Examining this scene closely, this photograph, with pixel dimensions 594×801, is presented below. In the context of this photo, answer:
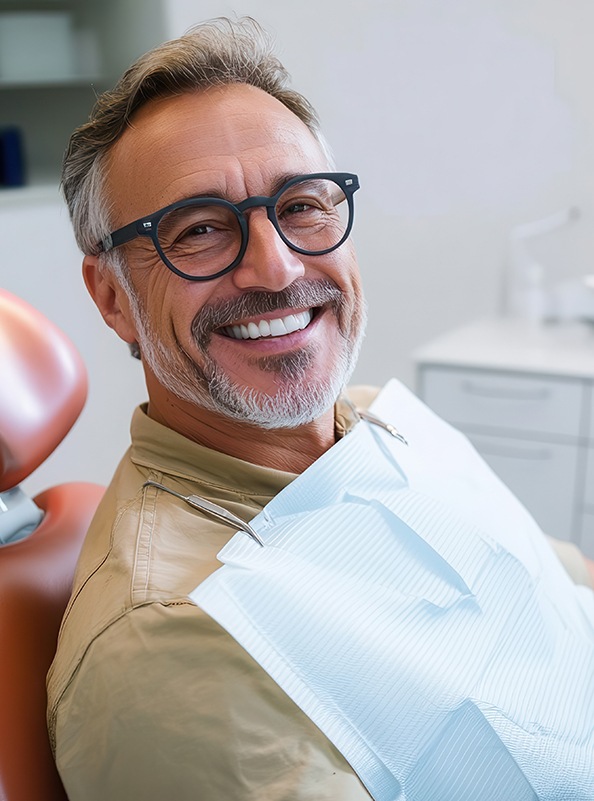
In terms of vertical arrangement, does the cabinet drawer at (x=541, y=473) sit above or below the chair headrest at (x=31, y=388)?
below

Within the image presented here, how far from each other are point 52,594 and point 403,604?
39 centimetres

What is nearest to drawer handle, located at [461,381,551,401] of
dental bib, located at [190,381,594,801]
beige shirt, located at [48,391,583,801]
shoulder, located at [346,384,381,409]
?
shoulder, located at [346,384,381,409]

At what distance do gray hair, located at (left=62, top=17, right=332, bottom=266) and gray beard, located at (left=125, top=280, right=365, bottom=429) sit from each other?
11 centimetres

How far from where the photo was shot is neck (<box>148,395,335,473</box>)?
3.39ft

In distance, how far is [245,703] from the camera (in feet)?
2.52

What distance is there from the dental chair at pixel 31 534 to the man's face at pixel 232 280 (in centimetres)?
13

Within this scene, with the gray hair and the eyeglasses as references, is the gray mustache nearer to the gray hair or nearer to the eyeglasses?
the eyeglasses

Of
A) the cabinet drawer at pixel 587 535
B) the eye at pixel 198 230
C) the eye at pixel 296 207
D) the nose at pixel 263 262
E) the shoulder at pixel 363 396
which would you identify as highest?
the eye at pixel 296 207

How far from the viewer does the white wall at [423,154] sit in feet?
8.10

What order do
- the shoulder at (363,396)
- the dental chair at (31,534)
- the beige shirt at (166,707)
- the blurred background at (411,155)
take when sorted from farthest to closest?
the blurred background at (411,155)
the shoulder at (363,396)
the dental chair at (31,534)
the beige shirt at (166,707)

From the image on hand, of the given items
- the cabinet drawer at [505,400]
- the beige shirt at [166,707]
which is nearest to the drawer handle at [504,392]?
the cabinet drawer at [505,400]

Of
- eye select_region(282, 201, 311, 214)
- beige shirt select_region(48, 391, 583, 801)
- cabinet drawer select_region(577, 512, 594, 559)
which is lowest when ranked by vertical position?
cabinet drawer select_region(577, 512, 594, 559)

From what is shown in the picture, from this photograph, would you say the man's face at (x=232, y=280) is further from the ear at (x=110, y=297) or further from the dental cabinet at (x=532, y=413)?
the dental cabinet at (x=532, y=413)

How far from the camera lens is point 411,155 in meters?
2.73
